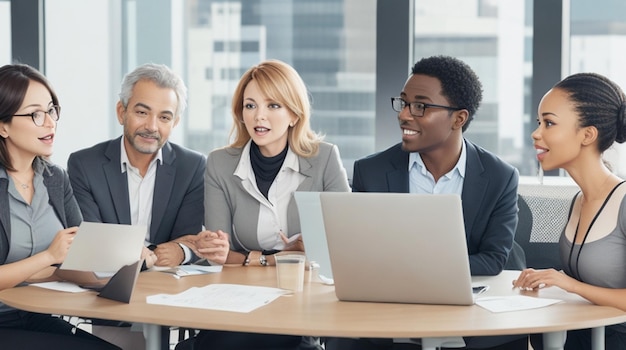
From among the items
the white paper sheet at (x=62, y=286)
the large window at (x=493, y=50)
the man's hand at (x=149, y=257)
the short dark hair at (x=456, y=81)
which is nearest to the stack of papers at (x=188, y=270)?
the man's hand at (x=149, y=257)

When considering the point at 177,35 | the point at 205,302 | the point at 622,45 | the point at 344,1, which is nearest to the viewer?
the point at 205,302

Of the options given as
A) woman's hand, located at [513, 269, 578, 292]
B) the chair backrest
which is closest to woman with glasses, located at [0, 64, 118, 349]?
woman's hand, located at [513, 269, 578, 292]

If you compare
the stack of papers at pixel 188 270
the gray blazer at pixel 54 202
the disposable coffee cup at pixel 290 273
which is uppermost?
the gray blazer at pixel 54 202

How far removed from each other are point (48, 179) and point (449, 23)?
2464 millimetres

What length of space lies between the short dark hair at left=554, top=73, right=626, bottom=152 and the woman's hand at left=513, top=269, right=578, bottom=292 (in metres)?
0.45

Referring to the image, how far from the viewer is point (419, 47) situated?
4590mm

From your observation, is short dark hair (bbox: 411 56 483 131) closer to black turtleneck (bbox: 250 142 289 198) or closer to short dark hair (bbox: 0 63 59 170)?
black turtleneck (bbox: 250 142 289 198)

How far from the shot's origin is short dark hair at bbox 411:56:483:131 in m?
3.14

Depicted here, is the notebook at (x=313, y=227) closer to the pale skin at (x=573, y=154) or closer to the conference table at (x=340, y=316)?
the conference table at (x=340, y=316)

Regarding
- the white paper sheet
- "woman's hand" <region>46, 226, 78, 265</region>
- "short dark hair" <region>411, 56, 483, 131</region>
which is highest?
"short dark hair" <region>411, 56, 483, 131</region>

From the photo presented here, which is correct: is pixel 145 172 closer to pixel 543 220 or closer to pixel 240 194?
pixel 240 194

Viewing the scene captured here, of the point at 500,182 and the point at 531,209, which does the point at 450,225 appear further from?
the point at 531,209

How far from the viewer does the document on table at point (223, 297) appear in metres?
2.28

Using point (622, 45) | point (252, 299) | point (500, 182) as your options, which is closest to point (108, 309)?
point (252, 299)
